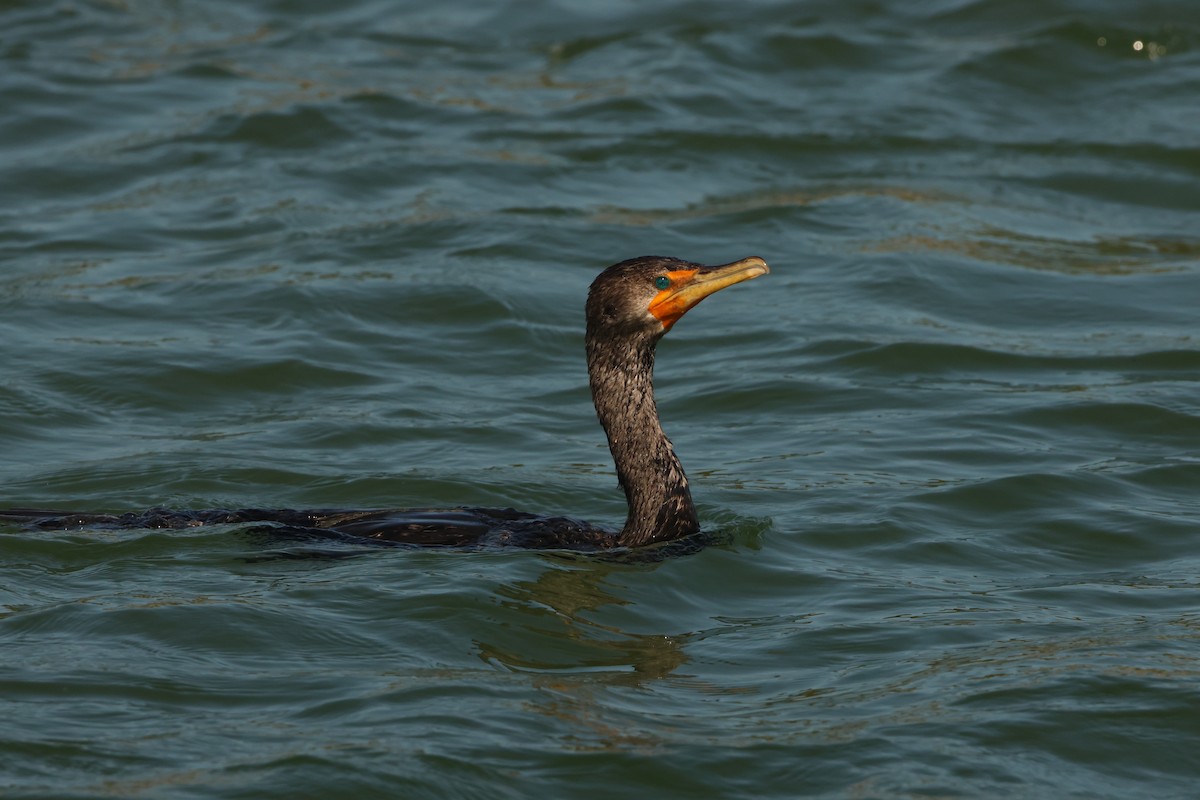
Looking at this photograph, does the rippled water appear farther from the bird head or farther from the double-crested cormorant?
the bird head

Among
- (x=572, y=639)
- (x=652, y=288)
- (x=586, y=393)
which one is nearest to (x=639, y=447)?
(x=652, y=288)

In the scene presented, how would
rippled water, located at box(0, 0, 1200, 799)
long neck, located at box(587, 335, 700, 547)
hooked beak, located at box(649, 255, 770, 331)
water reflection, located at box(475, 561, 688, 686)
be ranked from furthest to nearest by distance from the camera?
long neck, located at box(587, 335, 700, 547), hooked beak, located at box(649, 255, 770, 331), water reflection, located at box(475, 561, 688, 686), rippled water, located at box(0, 0, 1200, 799)

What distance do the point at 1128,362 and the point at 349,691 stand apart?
6.80 m

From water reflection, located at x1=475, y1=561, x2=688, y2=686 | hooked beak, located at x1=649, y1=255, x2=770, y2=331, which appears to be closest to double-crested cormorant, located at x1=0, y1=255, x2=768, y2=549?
hooked beak, located at x1=649, y1=255, x2=770, y2=331

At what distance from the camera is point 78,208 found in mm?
15297

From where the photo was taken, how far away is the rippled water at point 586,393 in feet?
21.1

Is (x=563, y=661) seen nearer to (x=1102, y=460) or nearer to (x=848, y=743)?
(x=848, y=743)

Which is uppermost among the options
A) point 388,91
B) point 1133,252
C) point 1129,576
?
point 388,91

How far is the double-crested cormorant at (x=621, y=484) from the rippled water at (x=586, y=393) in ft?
0.74

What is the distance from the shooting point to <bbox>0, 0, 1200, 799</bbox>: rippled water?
643 centimetres

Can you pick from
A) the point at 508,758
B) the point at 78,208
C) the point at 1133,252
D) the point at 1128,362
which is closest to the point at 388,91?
the point at 78,208

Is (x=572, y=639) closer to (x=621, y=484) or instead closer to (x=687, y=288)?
(x=621, y=484)

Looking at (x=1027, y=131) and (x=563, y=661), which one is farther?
(x=1027, y=131)

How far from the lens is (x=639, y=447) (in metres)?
8.37
